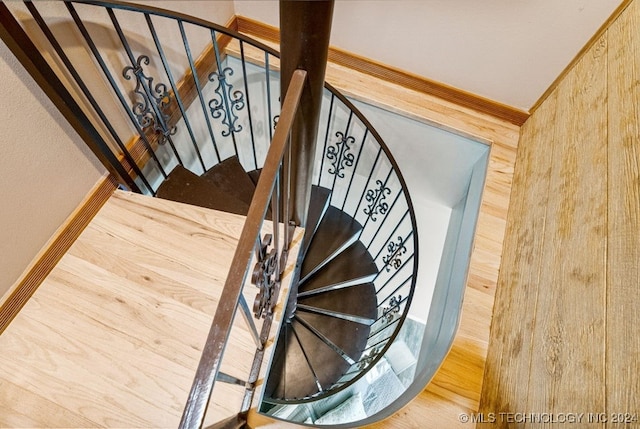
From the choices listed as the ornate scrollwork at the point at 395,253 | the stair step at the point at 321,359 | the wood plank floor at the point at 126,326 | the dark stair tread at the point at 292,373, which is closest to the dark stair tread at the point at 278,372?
the dark stair tread at the point at 292,373

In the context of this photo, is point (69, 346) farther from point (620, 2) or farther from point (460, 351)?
point (620, 2)

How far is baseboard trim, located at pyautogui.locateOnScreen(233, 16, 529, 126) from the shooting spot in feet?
7.92

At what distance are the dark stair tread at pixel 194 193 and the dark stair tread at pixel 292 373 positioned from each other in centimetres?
94

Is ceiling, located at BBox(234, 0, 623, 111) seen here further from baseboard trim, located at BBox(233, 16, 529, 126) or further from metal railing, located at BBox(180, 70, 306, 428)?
metal railing, located at BBox(180, 70, 306, 428)

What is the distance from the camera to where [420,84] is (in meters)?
2.53

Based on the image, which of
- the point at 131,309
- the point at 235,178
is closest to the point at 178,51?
the point at 235,178

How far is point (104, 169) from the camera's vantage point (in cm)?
184

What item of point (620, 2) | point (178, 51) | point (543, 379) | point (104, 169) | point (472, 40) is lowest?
point (543, 379)

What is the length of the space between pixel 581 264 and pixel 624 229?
16 centimetres

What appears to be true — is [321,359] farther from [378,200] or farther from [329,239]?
[378,200]

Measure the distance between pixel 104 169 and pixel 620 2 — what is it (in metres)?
2.63

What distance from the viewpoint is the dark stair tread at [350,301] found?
256 centimetres

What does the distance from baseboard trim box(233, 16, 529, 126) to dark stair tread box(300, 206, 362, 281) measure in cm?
107

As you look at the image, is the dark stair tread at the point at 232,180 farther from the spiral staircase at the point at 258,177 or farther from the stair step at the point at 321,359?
the stair step at the point at 321,359
